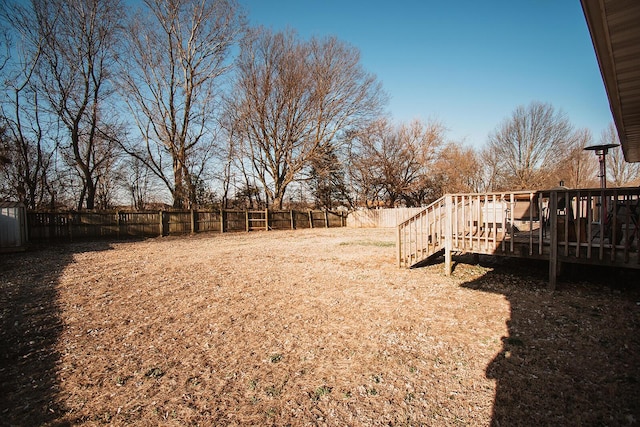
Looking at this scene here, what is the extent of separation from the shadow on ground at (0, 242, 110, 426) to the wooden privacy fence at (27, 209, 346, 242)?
22.4ft

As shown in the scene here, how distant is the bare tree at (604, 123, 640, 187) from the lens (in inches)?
946

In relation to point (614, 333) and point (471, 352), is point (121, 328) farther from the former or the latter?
point (614, 333)

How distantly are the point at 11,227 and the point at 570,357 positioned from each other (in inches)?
568

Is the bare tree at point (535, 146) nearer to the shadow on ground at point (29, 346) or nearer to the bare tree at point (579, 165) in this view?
the bare tree at point (579, 165)

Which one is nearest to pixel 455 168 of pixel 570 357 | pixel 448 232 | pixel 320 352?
pixel 448 232

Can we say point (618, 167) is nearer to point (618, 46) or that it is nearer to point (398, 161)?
point (398, 161)

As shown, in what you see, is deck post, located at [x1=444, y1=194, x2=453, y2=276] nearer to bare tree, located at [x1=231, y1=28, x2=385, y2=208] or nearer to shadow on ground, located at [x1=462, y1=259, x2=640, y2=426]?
shadow on ground, located at [x1=462, y1=259, x2=640, y2=426]

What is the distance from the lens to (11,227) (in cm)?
998

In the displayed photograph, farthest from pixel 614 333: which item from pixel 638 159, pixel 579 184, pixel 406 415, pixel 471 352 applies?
pixel 579 184

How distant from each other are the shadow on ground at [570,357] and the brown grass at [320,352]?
0.02 m

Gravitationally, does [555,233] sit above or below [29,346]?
above

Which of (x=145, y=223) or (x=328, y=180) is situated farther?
(x=328, y=180)

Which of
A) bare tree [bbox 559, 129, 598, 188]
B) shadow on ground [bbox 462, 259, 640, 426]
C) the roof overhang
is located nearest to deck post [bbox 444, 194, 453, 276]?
shadow on ground [bbox 462, 259, 640, 426]

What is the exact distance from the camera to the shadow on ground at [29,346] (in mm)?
2371
